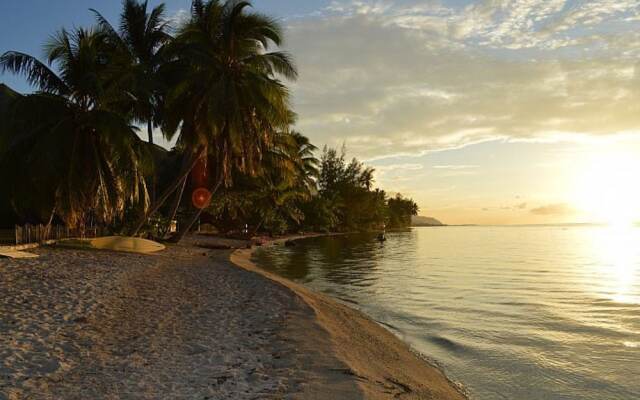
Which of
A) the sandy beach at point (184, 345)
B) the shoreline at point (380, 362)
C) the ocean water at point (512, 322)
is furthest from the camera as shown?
the ocean water at point (512, 322)

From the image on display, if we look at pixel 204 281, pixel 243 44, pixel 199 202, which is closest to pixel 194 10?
pixel 243 44

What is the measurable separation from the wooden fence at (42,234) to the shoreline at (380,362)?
14571 millimetres

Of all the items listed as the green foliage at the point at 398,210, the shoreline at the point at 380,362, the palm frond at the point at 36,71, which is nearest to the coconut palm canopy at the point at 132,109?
the palm frond at the point at 36,71

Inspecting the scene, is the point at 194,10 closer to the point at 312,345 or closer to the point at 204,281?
the point at 204,281

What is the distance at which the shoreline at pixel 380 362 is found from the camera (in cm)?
688

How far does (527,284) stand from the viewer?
2247 centimetres

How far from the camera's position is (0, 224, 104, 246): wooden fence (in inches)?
784

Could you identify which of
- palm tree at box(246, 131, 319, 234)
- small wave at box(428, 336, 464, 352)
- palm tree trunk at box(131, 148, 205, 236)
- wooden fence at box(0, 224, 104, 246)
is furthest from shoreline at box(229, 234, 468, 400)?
palm tree at box(246, 131, 319, 234)

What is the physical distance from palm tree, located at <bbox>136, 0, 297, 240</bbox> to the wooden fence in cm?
271

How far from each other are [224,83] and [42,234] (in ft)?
38.0

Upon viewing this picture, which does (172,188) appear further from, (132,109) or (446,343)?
(446,343)

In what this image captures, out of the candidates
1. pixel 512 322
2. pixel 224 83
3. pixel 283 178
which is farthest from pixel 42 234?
pixel 283 178

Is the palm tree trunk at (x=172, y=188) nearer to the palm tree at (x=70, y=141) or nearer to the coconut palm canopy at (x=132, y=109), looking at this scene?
the coconut palm canopy at (x=132, y=109)

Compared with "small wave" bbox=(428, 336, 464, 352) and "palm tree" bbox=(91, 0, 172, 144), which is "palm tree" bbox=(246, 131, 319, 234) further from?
"small wave" bbox=(428, 336, 464, 352)
